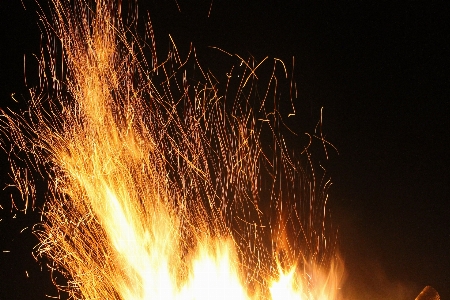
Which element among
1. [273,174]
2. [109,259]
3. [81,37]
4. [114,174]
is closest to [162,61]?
[81,37]

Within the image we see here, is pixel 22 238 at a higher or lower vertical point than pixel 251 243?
higher

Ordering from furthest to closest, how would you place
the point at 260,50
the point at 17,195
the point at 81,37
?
the point at 17,195 < the point at 260,50 < the point at 81,37

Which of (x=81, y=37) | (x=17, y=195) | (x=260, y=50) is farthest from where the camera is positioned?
(x=17, y=195)

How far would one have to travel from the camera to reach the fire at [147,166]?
2.77 metres

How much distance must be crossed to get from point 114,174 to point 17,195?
93cm

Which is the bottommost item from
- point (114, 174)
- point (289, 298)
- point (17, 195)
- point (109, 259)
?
point (289, 298)

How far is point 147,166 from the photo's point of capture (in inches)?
112

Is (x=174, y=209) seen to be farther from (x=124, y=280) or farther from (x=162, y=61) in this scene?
(x=162, y=61)

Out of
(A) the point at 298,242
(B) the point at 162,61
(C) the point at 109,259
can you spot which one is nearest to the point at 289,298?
(A) the point at 298,242

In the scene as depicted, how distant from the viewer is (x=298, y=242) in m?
3.16

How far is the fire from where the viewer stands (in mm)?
2773

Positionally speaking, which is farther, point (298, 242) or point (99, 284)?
point (298, 242)

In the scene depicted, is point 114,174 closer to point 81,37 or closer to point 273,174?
point 81,37

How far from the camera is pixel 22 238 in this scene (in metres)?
3.40
